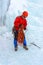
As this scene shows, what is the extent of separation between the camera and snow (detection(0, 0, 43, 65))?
771 centimetres

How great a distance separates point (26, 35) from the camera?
9070mm

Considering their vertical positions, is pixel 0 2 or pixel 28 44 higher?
pixel 0 2

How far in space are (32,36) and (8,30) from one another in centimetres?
76

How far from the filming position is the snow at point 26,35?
25.3 ft

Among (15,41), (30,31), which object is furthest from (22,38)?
(30,31)

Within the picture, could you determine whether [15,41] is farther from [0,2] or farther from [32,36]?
[0,2]

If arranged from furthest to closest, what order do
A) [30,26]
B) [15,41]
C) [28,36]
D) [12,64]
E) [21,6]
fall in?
[21,6]
[30,26]
[28,36]
[15,41]
[12,64]

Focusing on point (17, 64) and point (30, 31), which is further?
point (30, 31)

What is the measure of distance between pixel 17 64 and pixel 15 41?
694 mm

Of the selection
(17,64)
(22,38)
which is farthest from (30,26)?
(17,64)

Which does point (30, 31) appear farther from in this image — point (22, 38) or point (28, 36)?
point (22, 38)

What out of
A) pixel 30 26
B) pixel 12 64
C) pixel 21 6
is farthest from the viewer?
pixel 21 6

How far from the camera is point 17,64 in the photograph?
750 centimetres

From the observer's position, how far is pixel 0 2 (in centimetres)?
991
